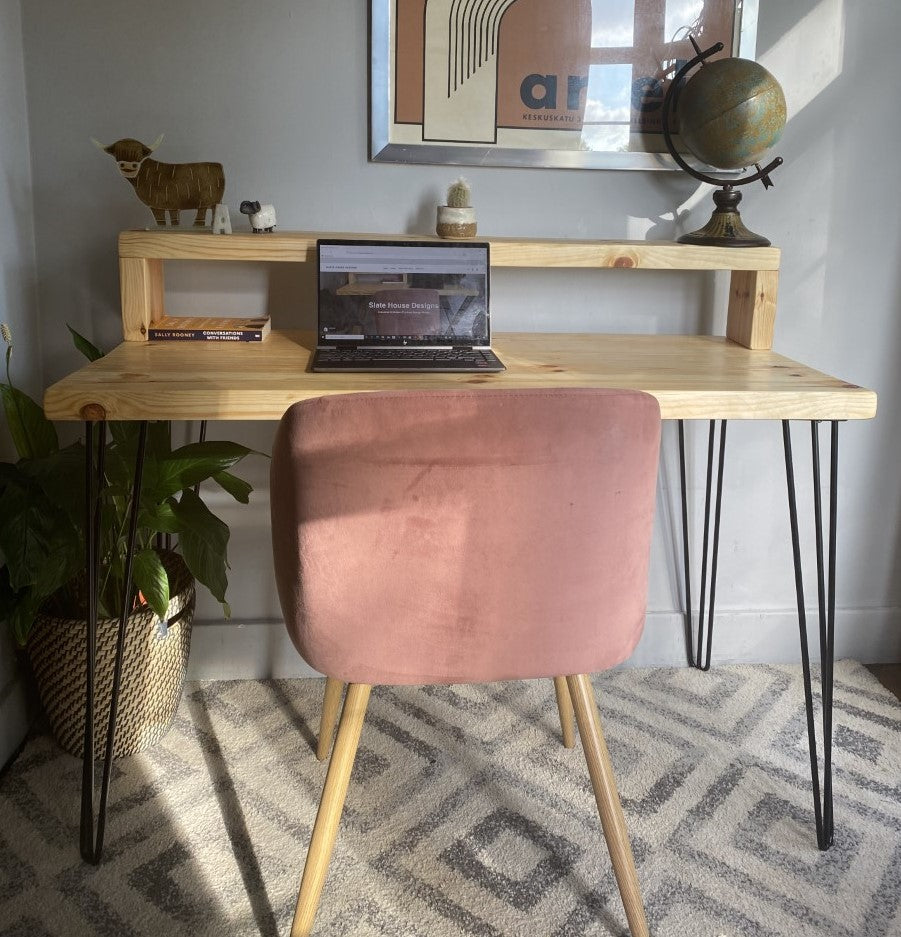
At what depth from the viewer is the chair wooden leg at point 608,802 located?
4.27ft

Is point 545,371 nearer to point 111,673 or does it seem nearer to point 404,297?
point 404,297

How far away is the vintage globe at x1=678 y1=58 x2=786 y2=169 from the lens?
1.64m

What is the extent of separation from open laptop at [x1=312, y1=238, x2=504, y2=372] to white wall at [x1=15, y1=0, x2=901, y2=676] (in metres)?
0.23

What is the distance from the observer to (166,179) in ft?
5.42

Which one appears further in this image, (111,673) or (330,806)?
(111,673)

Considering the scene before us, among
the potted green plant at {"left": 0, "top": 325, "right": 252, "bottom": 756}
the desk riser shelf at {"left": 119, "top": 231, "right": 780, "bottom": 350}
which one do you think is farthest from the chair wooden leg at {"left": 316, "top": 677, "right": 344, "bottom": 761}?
the desk riser shelf at {"left": 119, "top": 231, "right": 780, "bottom": 350}

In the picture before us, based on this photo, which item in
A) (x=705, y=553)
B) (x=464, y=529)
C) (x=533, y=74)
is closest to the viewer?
(x=464, y=529)

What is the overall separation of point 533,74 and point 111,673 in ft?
4.53

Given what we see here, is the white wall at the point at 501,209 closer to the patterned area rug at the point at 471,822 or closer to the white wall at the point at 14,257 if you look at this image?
the white wall at the point at 14,257

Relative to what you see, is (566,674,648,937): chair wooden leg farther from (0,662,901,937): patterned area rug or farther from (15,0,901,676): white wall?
(15,0,901,676): white wall

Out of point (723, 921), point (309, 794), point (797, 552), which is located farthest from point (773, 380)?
point (309, 794)

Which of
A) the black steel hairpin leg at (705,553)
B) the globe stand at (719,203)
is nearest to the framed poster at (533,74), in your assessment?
the globe stand at (719,203)

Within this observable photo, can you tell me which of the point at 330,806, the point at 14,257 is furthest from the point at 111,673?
the point at 14,257

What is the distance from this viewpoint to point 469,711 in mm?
1930
